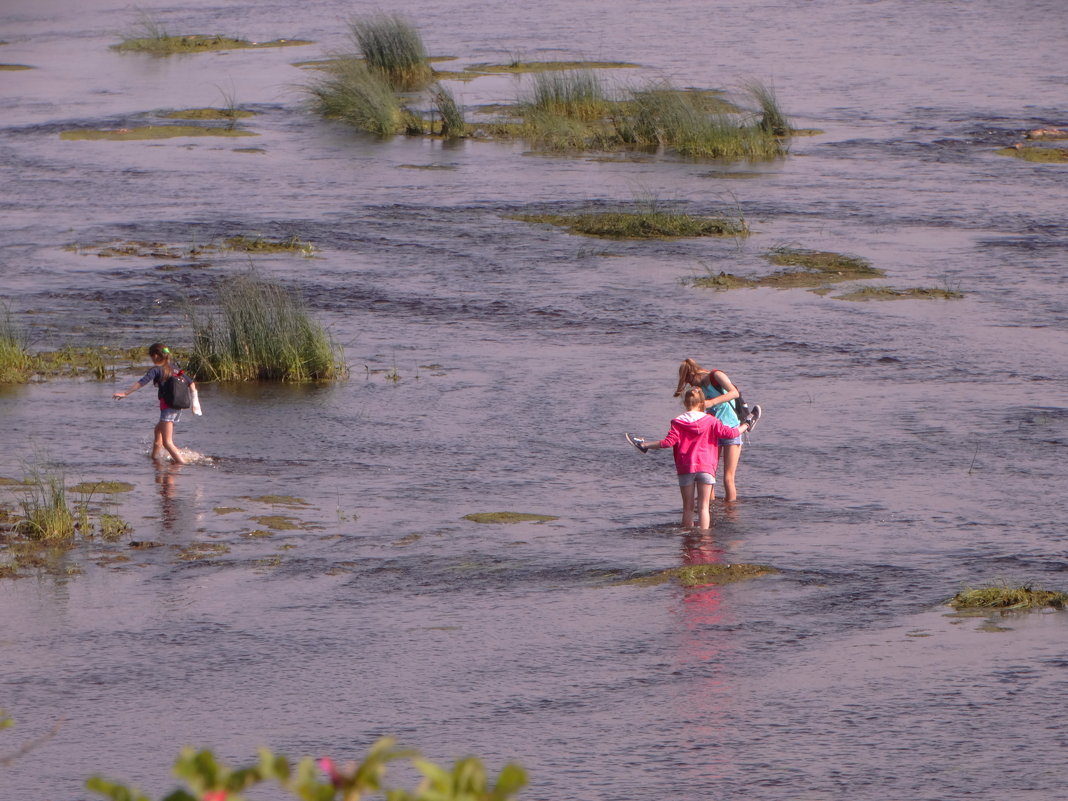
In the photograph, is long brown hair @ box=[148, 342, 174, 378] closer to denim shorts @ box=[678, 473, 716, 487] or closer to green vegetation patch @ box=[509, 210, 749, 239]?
denim shorts @ box=[678, 473, 716, 487]

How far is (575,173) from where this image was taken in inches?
1236

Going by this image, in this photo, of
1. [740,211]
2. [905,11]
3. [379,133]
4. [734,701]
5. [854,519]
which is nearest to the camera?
[734,701]

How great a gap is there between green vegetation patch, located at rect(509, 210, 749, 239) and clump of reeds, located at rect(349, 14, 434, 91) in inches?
740

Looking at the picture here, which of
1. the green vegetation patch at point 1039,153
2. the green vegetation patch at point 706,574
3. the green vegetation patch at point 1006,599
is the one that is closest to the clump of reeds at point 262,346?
the green vegetation patch at point 706,574

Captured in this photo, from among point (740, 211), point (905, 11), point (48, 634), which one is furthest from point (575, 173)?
point (905, 11)

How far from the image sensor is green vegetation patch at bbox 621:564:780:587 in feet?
38.2

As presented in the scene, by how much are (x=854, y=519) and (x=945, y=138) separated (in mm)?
22970

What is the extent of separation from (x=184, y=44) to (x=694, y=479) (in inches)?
1774

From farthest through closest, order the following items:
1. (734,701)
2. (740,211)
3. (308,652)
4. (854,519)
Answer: (740,211), (854,519), (308,652), (734,701)

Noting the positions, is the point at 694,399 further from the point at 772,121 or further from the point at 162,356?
the point at 772,121

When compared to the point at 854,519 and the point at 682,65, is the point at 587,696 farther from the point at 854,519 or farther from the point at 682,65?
the point at 682,65

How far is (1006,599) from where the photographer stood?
1095 cm

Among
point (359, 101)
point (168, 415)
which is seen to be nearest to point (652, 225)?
point (168, 415)

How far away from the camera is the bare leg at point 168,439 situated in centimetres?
1489
